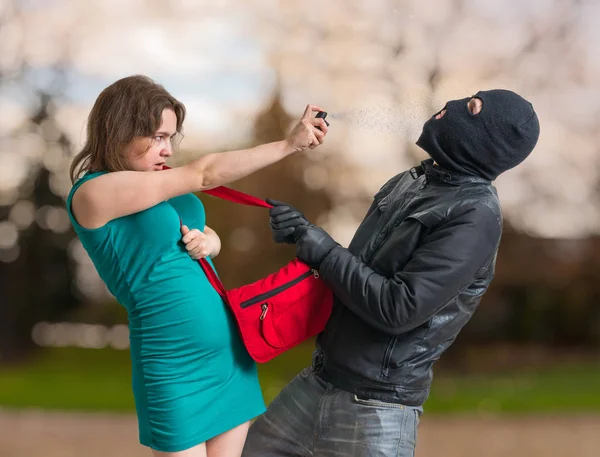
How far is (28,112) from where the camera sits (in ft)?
18.6

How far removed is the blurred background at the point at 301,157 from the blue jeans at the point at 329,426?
3165 mm

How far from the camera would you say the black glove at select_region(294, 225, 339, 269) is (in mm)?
1650

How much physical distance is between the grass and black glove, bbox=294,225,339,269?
3.59 meters

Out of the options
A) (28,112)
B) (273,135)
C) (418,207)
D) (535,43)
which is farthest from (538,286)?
(418,207)

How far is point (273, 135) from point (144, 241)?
12.5 ft

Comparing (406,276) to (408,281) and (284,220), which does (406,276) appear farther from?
(284,220)

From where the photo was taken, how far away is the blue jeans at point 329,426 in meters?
1.69

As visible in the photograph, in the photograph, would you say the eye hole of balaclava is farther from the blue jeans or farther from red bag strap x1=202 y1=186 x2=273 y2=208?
the blue jeans

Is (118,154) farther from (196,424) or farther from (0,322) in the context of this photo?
(0,322)

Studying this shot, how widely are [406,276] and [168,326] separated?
1.67ft

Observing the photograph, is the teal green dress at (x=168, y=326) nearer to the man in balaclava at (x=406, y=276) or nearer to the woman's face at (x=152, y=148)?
the woman's face at (x=152, y=148)

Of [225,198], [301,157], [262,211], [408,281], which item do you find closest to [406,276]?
[408,281]

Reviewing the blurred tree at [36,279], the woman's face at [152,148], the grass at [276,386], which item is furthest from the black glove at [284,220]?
the blurred tree at [36,279]

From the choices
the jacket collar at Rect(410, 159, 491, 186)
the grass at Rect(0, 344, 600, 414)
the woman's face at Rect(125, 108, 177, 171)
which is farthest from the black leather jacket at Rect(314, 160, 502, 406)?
the grass at Rect(0, 344, 600, 414)
